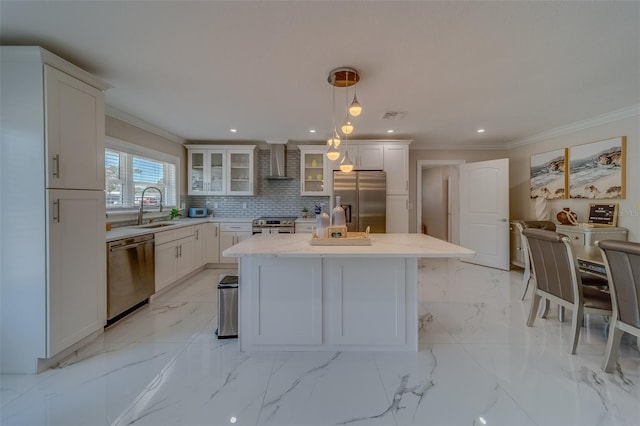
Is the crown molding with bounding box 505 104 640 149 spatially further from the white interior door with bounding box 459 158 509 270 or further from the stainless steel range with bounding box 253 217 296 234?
the stainless steel range with bounding box 253 217 296 234

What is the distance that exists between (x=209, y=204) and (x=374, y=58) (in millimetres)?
4205

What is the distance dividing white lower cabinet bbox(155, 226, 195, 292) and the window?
72 cm

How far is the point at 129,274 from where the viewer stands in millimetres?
2785

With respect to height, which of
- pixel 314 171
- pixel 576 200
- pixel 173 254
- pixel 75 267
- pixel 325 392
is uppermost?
pixel 314 171

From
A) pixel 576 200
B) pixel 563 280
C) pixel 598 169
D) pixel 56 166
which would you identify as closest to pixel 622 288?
pixel 563 280

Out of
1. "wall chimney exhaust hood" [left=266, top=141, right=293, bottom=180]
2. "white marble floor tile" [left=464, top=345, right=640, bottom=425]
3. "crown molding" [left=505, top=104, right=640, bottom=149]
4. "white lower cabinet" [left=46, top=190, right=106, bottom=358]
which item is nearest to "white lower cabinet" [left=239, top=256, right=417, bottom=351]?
"white marble floor tile" [left=464, top=345, right=640, bottom=425]

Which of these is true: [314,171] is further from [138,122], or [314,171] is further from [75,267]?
[75,267]

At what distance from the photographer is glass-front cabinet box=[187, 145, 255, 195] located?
4938 millimetres

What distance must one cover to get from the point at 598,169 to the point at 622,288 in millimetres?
2836

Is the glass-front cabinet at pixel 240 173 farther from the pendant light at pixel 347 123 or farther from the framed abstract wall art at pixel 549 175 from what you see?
the framed abstract wall art at pixel 549 175

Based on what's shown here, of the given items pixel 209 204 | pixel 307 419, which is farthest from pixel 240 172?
pixel 307 419

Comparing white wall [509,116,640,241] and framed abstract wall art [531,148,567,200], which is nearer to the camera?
white wall [509,116,640,241]

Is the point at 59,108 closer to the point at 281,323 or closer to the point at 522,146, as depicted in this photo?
the point at 281,323

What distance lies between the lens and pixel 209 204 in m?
5.23
